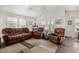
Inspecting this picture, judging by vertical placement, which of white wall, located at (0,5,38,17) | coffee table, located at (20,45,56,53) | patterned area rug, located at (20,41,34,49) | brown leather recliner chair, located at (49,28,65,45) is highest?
white wall, located at (0,5,38,17)

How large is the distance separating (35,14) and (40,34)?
1.49 feet

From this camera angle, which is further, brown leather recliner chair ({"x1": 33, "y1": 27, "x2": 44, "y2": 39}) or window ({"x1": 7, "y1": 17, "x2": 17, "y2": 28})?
brown leather recliner chair ({"x1": 33, "y1": 27, "x2": 44, "y2": 39})

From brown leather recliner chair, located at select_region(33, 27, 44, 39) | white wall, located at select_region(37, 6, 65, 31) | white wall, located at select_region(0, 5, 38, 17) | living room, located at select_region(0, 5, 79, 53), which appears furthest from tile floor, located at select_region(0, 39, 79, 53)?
white wall, located at select_region(0, 5, 38, 17)

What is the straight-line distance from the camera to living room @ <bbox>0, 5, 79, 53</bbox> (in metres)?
2.18

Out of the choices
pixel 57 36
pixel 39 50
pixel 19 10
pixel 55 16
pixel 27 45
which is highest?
pixel 19 10

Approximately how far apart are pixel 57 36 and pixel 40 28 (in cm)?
41

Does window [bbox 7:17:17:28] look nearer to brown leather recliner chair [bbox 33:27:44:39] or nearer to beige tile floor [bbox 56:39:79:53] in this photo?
brown leather recliner chair [bbox 33:27:44:39]

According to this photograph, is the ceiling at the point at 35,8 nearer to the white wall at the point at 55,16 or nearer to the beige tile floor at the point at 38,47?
the white wall at the point at 55,16

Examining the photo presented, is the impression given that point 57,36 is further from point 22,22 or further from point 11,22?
point 11,22

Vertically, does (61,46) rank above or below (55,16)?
below

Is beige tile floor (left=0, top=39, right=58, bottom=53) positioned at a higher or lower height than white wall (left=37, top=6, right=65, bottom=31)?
lower

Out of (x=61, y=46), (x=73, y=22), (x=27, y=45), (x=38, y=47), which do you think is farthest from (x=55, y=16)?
(x=27, y=45)

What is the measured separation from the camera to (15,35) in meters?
2.21
